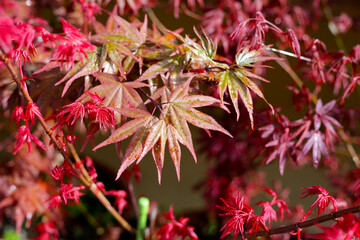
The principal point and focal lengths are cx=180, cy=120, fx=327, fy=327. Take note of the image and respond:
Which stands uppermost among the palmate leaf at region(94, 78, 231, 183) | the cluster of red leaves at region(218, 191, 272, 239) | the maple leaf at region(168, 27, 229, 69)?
the maple leaf at region(168, 27, 229, 69)

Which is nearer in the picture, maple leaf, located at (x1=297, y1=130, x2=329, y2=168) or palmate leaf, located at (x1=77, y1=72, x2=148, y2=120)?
palmate leaf, located at (x1=77, y1=72, x2=148, y2=120)

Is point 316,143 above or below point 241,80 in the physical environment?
below

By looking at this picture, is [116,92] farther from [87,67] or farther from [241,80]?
[241,80]

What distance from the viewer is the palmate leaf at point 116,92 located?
30.0 inches

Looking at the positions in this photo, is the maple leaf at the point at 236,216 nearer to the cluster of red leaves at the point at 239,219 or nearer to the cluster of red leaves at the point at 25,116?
the cluster of red leaves at the point at 239,219

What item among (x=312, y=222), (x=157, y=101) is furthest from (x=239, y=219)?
(x=157, y=101)

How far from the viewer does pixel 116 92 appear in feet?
2.55

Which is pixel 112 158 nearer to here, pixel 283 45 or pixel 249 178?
pixel 249 178

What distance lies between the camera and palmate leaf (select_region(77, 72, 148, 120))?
76cm

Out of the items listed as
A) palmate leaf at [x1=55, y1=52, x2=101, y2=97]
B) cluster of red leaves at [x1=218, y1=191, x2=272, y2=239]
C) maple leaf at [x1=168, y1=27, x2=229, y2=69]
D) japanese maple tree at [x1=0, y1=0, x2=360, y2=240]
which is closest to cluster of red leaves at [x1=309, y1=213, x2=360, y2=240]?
japanese maple tree at [x1=0, y1=0, x2=360, y2=240]

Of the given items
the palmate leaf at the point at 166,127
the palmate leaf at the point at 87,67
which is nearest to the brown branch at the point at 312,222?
the palmate leaf at the point at 166,127

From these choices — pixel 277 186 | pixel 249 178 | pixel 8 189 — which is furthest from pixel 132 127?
pixel 277 186

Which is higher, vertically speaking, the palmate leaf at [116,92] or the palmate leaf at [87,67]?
the palmate leaf at [87,67]

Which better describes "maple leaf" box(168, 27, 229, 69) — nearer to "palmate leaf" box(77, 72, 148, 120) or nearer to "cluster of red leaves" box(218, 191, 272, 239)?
"palmate leaf" box(77, 72, 148, 120)
